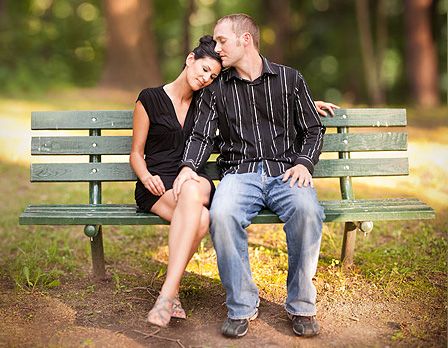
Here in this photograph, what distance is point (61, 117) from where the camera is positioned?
4.50 meters

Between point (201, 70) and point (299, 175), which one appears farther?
point (201, 70)

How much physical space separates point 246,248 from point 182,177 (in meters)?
0.55

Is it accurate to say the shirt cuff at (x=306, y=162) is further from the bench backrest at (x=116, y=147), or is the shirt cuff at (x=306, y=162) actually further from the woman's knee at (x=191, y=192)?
the woman's knee at (x=191, y=192)

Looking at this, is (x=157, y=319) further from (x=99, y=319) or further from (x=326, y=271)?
(x=326, y=271)

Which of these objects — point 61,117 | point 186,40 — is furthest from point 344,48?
point 61,117

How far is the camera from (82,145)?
4516mm

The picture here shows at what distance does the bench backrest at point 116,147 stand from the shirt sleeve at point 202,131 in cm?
41

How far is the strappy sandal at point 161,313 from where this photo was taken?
11.0 feet

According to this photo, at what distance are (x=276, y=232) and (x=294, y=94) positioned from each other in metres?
1.72

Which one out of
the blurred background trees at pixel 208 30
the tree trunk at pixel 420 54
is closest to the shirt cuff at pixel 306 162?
the blurred background trees at pixel 208 30

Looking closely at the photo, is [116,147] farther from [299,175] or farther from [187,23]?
[187,23]

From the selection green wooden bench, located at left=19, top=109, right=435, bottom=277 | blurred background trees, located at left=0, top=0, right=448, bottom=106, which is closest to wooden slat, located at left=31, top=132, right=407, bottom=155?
green wooden bench, located at left=19, top=109, right=435, bottom=277

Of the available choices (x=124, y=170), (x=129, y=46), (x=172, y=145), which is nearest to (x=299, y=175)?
(x=172, y=145)

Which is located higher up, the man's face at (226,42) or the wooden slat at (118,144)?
the man's face at (226,42)
